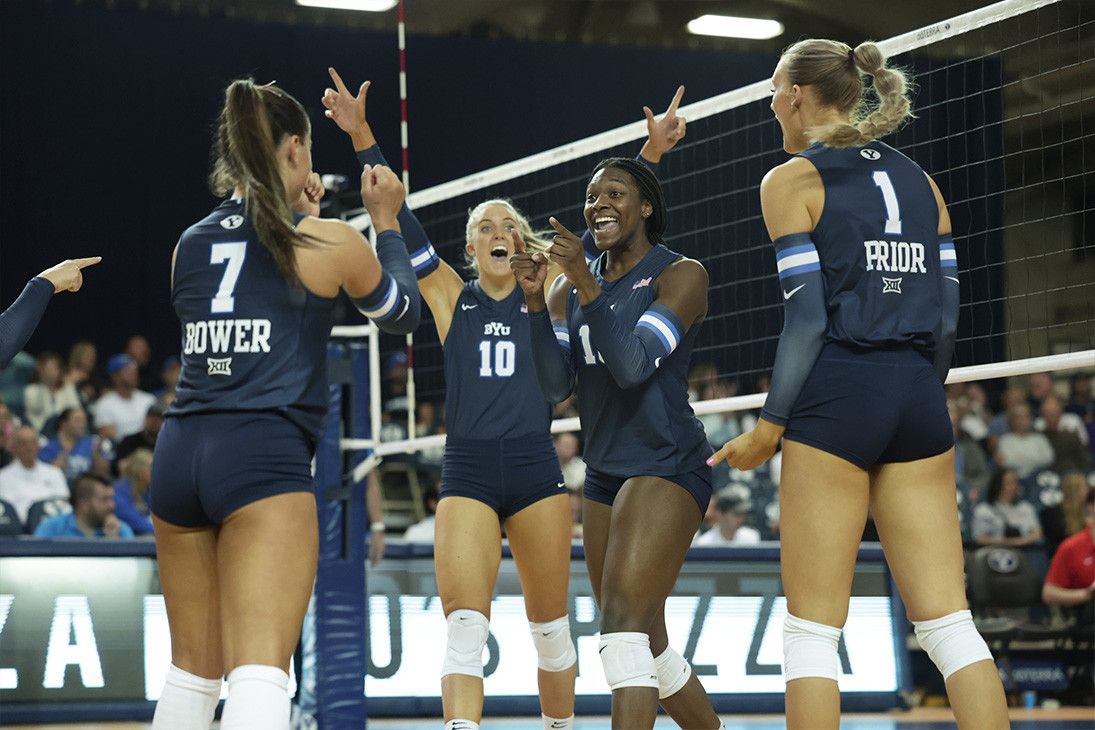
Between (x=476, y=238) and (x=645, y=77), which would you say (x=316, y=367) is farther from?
(x=645, y=77)

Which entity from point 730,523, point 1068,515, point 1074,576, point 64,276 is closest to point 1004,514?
point 1068,515

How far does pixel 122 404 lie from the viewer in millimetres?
11688

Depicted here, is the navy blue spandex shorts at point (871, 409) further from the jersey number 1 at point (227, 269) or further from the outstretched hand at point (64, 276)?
the outstretched hand at point (64, 276)

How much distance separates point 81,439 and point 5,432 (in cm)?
60

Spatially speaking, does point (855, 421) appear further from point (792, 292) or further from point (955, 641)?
point (955, 641)

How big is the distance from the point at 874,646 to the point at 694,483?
5026 mm

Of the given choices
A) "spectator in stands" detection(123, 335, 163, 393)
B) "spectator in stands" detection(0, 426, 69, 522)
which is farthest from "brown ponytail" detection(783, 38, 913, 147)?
"spectator in stands" detection(123, 335, 163, 393)

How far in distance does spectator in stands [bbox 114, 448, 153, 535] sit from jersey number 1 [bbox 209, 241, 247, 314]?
6992mm

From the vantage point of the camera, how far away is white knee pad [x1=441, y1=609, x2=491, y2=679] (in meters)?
4.58

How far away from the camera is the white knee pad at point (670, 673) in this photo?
4371 millimetres

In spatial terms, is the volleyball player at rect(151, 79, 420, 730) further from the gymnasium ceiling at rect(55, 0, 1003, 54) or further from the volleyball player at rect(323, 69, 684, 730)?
the gymnasium ceiling at rect(55, 0, 1003, 54)

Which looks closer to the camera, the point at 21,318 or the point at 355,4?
the point at 21,318

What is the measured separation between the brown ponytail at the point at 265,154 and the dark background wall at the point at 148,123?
1030cm

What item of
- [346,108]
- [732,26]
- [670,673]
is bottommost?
[670,673]
